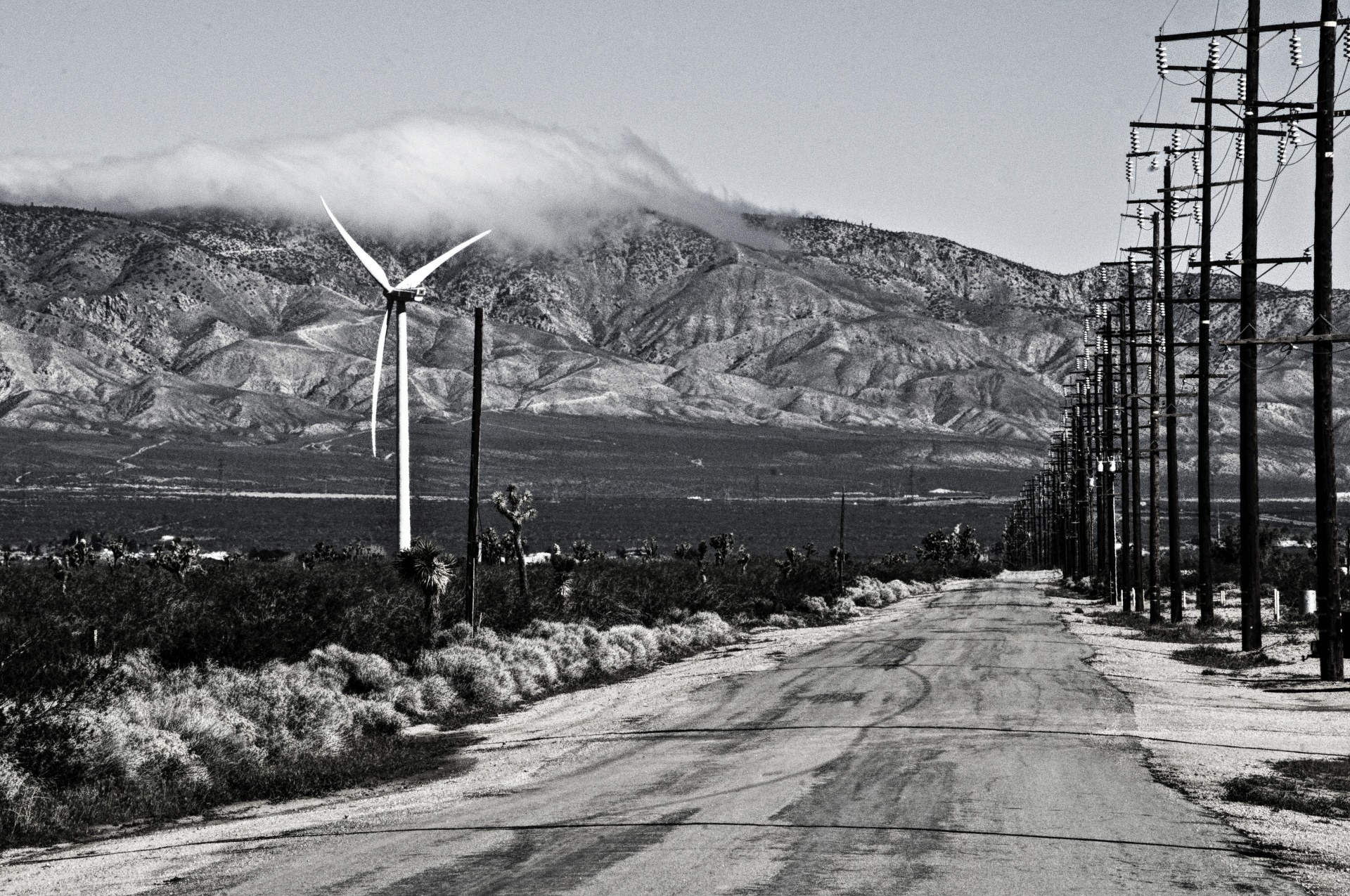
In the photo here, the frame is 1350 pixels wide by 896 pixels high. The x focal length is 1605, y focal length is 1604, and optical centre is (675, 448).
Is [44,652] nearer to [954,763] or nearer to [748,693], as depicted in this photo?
[748,693]

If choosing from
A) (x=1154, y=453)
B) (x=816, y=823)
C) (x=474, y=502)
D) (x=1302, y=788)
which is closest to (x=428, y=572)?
(x=474, y=502)

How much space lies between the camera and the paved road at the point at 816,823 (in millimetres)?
11508

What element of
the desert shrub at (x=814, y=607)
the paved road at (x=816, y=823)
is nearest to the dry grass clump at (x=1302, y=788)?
the paved road at (x=816, y=823)

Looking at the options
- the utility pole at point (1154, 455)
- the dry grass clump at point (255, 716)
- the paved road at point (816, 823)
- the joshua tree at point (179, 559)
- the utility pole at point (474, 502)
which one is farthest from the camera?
the joshua tree at point (179, 559)

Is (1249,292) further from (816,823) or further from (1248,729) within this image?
(816,823)

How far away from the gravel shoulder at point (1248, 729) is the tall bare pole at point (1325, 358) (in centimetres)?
96

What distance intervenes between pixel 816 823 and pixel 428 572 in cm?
2140

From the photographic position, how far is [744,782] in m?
16.5

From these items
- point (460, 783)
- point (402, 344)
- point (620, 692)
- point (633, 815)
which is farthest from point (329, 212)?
point (633, 815)

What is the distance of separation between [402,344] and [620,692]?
56.5 feet

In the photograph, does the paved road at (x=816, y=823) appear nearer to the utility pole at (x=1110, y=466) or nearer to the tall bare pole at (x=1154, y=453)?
the tall bare pole at (x=1154, y=453)

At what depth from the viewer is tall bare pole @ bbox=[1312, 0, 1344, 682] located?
27.6 metres

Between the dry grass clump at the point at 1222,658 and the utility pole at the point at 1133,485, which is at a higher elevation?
the utility pole at the point at 1133,485

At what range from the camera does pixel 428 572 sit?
112 feet
